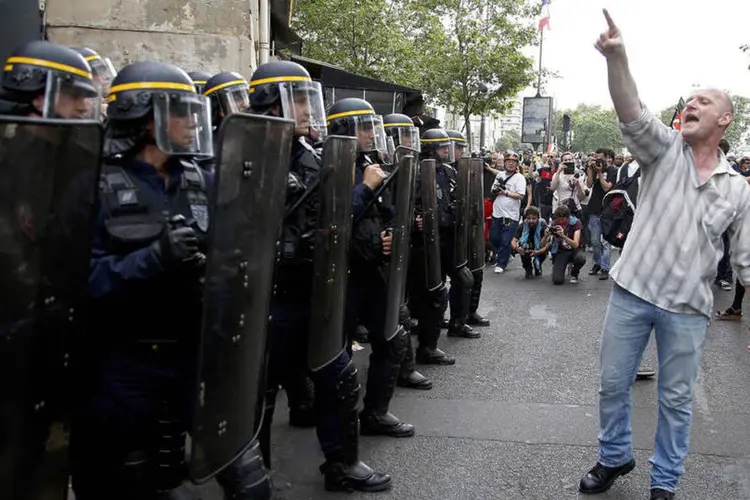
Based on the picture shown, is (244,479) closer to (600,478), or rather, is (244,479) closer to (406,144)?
(600,478)

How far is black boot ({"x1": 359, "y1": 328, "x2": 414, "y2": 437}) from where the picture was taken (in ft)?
13.7

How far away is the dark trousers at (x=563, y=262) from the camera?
396 inches

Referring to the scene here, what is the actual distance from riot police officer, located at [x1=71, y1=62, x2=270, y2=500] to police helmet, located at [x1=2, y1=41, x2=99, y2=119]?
14.1 inches

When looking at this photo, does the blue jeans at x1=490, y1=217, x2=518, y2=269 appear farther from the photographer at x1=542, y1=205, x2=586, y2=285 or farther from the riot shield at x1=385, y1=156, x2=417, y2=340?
the riot shield at x1=385, y1=156, x2=417, y2=340

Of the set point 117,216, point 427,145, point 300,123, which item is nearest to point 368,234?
point 300,123

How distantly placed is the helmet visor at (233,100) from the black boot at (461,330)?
142 inches

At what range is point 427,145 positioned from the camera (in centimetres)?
620

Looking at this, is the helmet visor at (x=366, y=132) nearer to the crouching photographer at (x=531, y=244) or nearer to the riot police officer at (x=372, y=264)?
the riot police officer at (x=372, y=264)

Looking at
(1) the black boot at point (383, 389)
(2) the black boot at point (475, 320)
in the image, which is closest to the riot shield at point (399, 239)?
(1) the black boot at point (383, 389)

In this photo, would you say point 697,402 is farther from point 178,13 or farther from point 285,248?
point 178,13

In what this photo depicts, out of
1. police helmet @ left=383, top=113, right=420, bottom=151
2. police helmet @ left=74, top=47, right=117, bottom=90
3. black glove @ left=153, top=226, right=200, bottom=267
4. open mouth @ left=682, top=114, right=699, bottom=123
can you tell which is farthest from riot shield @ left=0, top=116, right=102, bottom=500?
police helmet @ left=383, top=113, right=420, bottom=151

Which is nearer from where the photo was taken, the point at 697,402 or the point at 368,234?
the point at 368,234

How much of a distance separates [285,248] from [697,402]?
334 centimetres

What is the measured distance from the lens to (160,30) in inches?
348
